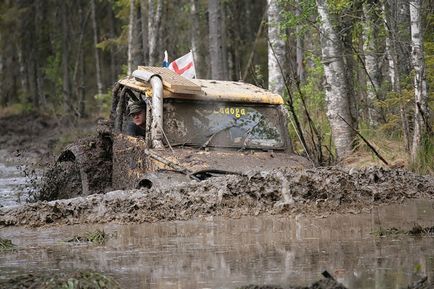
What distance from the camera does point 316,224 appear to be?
9461 millimetres

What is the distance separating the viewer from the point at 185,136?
11.4 m

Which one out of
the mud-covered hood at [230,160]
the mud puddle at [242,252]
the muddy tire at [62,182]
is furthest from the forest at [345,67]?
the mud puddle at [242,252]

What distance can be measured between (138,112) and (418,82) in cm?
437

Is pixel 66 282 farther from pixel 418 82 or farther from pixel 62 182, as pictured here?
pixel 418 82

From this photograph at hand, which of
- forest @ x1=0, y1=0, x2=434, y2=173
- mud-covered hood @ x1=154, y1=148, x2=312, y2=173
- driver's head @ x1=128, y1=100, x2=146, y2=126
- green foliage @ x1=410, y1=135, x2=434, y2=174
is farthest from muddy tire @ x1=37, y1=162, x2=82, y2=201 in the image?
green foliage @ x1=410, y1=135, x2=434, y2=174

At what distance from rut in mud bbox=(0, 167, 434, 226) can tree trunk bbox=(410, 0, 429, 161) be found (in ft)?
8.70

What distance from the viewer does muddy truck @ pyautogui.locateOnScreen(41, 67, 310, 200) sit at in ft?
35.6

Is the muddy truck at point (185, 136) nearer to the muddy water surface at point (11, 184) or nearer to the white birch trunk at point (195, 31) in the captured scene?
the muddy water surface at point (11, 184)

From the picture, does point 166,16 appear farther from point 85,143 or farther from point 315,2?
point 85,143

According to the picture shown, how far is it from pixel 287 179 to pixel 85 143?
158 inches

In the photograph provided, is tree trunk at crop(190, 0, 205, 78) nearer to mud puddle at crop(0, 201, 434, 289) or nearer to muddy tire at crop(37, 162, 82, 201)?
muddy tire at crop(37, 162, 82, 201)

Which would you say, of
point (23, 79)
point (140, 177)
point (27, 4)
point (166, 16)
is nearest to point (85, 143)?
point (140, 177)

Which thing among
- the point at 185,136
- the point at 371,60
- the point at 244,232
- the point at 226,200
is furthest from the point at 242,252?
the point at 371,60

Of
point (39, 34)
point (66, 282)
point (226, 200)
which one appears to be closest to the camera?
point (66, 282)
